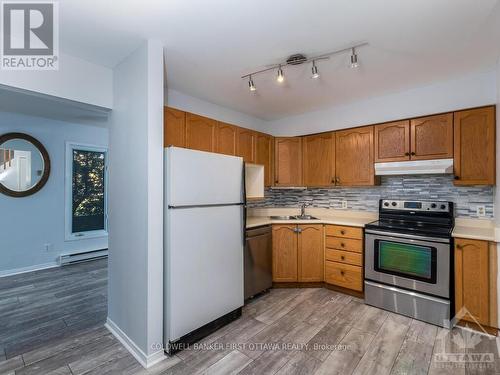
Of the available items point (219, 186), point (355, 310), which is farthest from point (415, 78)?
point (355, 310)

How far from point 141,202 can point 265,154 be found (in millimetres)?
2058

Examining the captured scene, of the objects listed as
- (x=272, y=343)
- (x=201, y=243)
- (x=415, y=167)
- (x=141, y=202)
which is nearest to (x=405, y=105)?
(x=415, y=167)

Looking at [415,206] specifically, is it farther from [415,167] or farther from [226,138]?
[226,138]

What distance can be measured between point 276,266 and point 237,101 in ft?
7.42

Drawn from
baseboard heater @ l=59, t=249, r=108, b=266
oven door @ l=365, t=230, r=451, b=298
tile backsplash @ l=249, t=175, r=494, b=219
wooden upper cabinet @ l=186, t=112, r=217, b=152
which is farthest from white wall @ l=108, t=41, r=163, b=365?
baseboard heater @ l=59, t=249, r=108, b=266

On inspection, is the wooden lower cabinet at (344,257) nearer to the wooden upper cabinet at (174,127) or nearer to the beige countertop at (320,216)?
the beige countertop at (320,216)

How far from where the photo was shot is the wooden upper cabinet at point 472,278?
2.27m

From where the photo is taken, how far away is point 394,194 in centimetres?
325

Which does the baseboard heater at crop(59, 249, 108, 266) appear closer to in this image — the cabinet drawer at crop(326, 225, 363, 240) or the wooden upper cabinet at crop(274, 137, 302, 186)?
the wooden upper cabinet at crop(274, 137, 302, 186)

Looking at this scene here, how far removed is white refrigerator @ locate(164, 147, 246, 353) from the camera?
6.80 ft

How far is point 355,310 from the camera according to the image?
109 inches

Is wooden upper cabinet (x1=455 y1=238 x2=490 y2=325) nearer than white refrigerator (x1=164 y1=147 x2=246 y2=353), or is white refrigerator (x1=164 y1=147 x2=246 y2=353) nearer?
white refrigerator (x1=164 y1=147 x2=246 y2=353)

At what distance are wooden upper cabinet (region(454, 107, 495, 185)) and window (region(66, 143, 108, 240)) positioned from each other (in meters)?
5.65

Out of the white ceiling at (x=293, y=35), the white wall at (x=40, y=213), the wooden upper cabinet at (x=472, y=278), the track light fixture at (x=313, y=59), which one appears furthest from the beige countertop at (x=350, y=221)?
the white wall at (x=40, y=213)
